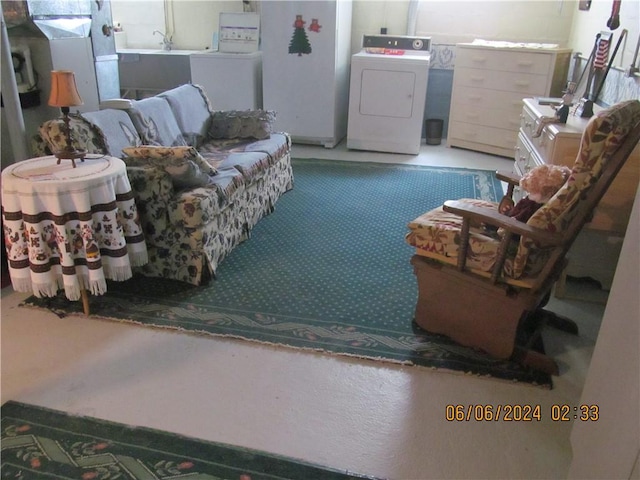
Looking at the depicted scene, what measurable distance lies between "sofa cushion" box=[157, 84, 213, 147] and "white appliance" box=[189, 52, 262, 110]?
132 centimetres

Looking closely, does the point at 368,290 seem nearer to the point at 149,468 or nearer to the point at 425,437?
the point at 425,437

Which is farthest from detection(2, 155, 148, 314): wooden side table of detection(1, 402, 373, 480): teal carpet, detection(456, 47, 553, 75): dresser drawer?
detection(456, 47, 553, 75): dresser drawer

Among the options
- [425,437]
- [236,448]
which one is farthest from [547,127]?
[236,448]

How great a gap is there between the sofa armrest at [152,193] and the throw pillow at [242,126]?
1349 millimetres

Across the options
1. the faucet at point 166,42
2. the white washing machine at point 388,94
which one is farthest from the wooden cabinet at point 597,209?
the faucet at point 166,42

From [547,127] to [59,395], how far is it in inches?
103

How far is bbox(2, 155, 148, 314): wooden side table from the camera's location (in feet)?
6.85

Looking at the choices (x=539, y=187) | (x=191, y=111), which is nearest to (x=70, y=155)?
(x=191, y=111)

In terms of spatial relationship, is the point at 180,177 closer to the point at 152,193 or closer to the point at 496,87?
the point at 152,193

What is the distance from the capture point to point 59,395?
1.94m

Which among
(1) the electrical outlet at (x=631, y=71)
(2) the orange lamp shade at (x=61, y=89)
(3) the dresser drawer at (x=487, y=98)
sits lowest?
(3) the dresser drawer at (x=487, y=98)

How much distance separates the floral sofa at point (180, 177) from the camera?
8.32 feet

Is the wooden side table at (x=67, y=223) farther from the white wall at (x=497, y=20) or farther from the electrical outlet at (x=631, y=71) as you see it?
the white wall at (x=497, y=20)

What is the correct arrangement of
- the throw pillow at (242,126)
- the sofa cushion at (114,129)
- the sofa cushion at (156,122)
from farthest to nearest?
the throw pillow at (242,126), the sofa cushion at (156,122), the sofa cushion at (114,129)
